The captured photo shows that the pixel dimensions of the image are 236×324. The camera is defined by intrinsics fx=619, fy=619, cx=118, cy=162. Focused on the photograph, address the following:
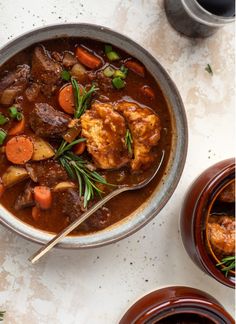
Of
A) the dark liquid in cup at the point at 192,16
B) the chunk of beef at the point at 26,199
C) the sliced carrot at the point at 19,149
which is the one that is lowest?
the chunk of beef at the point at 26,199

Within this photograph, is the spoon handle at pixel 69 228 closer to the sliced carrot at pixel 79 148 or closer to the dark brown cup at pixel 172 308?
the sliced carrot at pixel 79 148

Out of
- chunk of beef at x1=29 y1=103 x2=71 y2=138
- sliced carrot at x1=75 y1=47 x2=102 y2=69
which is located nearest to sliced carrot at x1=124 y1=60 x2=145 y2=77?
sliced carrot at x1=75 y1=47 x2=102 y2=69

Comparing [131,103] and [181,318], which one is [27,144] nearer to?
[131,103]

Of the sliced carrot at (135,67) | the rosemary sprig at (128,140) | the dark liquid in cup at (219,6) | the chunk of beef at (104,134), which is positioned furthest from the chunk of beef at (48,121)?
the dark liquid in cup at (219,6)

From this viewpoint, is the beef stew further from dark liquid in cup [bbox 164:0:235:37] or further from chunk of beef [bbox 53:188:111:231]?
dark liquid in cup [bbox 164:0:235:37]

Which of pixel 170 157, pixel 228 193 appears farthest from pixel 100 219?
pixel 228 193
